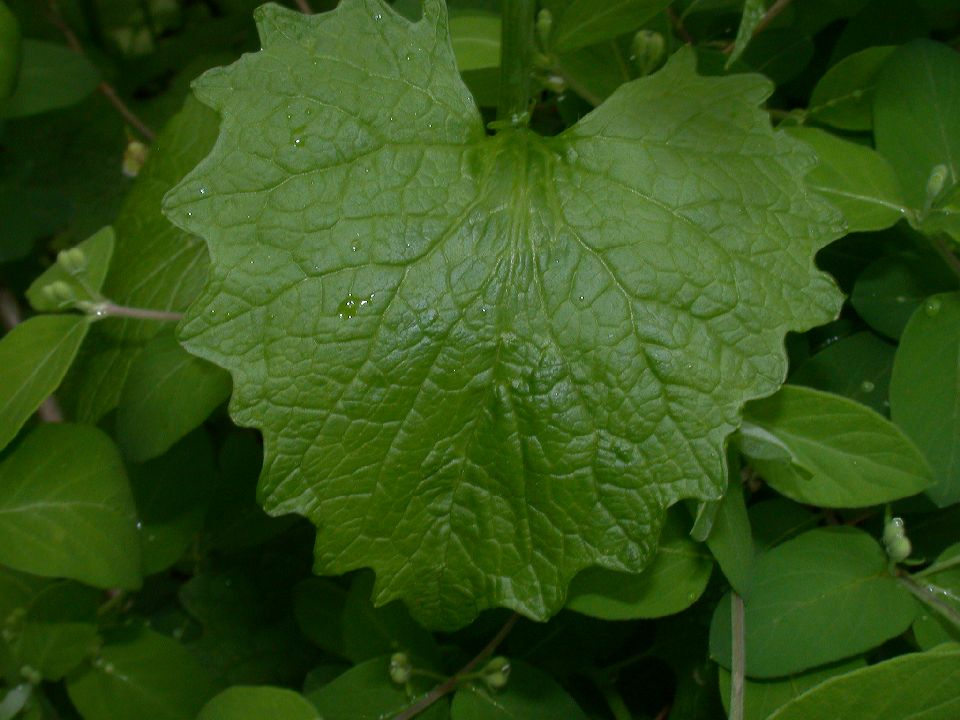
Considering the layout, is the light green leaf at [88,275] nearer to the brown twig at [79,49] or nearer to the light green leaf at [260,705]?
the light green leaf at [260,705]

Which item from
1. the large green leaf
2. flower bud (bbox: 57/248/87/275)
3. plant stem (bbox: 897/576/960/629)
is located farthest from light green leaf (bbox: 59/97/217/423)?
plant stem (bbox: 897/576/960/629)

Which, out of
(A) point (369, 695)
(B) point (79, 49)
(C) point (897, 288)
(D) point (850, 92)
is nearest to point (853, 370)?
(C) point (897, 288)

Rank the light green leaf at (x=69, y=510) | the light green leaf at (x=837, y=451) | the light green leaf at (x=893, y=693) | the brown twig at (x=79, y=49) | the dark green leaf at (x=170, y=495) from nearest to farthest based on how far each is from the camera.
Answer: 1. the light green leaf at (x=893, y=693)
2. the light green leaf at (x=837, y=451)
3. the light green leaf at (x=69, y=510)
4. the dark green leaf at (x=170, y=495)
5. the brown twig at (x=79, y=49)

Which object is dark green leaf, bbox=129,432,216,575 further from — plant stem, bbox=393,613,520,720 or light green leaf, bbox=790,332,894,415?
light green leaf, bbox=790,332,894,415

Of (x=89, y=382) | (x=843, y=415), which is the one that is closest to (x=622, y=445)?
(x=843, y=415)

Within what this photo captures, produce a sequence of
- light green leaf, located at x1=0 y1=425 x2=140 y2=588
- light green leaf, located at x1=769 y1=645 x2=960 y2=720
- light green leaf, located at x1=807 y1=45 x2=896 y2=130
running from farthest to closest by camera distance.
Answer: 1. light green leaf, located at x1=807 y1=45 x2=896 y2=130
2. light green leaf, located at x1=0 y1=425 x2=140 y2=588
3. light green leaf, located at x1=769 y1=645 x2=960 y2=720

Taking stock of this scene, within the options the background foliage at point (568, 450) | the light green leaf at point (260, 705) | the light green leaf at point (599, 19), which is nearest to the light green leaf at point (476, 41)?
the background foliage at point (568, 450)

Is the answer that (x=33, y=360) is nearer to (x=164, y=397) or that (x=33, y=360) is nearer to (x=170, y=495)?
(x=164, y=397)
